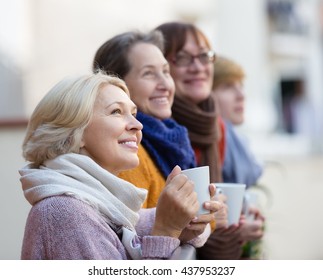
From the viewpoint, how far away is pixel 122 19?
7504 millimetres

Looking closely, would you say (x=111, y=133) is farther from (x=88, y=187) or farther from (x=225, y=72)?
(x=225, y=72)

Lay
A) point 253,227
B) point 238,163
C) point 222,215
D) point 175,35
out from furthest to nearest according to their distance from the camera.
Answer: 1. point 238,163
2. point 253,227
3. point 175,35
4. point 222,215

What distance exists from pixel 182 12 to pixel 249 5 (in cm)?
499

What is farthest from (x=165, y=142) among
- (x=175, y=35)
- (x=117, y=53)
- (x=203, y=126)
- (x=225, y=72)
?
(x=225, y=72)

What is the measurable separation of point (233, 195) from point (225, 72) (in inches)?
33.1

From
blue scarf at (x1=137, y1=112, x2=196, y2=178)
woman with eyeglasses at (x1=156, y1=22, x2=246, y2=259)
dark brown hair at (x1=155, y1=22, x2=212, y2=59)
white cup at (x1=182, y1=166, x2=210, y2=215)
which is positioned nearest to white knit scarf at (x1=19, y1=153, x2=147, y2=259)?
white cup at (x1=182, y1=166, x2=210, y2=215)

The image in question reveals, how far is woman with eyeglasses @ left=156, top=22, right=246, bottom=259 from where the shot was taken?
108 inches

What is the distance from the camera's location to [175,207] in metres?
1.97

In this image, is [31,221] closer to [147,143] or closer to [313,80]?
[147,143]

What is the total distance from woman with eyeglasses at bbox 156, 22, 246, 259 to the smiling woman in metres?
0.68

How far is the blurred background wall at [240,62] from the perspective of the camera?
458 cm

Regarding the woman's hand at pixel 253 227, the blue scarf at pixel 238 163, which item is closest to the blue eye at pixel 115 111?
the woman's hand at pixel 253 227
